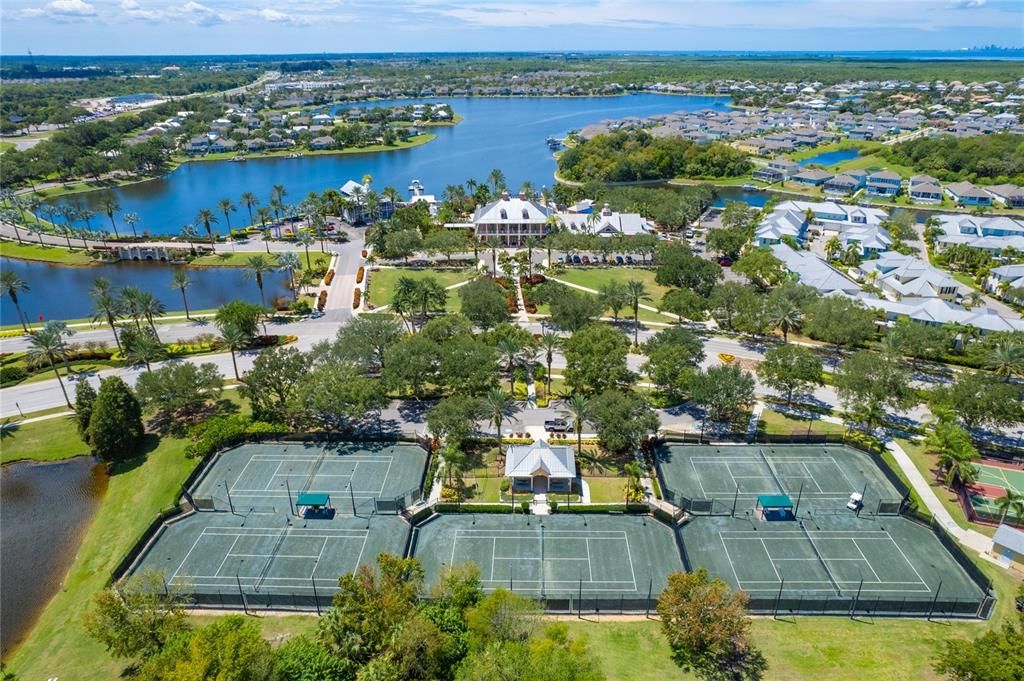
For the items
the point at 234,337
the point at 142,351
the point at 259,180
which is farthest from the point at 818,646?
the point at 259,180

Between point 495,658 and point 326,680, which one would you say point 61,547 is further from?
point 495,658

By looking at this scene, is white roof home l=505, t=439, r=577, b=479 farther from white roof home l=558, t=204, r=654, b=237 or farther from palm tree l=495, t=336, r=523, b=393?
white roof home l=558, t=204, r=654, b=237

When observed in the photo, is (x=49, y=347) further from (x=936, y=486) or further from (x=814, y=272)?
(x=814, y=272)

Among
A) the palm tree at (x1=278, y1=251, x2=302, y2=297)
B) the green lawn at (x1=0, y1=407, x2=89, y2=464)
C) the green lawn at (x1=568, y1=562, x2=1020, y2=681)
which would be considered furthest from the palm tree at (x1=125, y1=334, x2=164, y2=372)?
the green lawn at (x1=568, y1=562, x2=1020, y2=681)

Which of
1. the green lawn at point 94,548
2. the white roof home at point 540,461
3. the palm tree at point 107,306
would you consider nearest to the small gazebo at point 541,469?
the white roof home at point 540,461

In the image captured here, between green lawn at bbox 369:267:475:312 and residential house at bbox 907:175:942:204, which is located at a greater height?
residential house at bbox 907:175:942:204

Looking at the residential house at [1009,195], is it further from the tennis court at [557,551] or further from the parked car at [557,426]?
the tennis court at [557,551]
